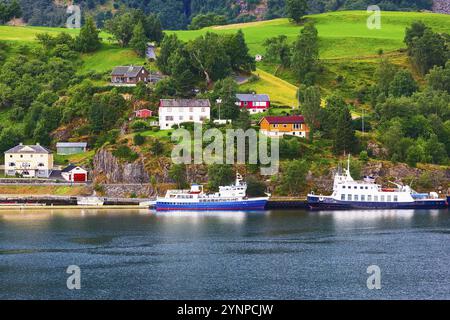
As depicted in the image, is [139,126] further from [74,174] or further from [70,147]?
[74,174]

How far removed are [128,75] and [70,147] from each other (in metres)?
17.5

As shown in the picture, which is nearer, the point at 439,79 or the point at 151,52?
the point at 439,79

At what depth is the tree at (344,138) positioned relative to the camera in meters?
143

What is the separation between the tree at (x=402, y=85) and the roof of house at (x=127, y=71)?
38.1 meters

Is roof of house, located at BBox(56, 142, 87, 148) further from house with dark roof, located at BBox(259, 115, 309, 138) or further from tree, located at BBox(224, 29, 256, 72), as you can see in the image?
tree, located at BBox(224, 29, 256, 72)

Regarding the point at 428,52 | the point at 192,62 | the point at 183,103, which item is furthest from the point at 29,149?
the point at 428,52

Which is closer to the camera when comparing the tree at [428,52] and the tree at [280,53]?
the tree at [428,52]

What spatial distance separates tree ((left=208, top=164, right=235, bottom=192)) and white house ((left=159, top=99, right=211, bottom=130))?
16606 mm

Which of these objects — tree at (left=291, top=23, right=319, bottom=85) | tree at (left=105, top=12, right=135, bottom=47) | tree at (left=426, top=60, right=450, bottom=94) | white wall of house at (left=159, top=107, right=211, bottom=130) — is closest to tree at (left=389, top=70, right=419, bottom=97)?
tree at (left=426, top=60, right=450, bottom=94)

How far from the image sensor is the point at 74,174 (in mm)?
145125

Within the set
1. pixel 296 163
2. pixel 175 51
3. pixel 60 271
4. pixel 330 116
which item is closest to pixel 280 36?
pixel 175 51

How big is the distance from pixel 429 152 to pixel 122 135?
133ft

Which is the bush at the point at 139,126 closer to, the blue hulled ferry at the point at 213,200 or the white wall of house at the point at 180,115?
the white wall of house at the point at 180,115

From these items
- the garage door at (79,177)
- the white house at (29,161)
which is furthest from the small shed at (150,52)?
the garage door at (79,177)
